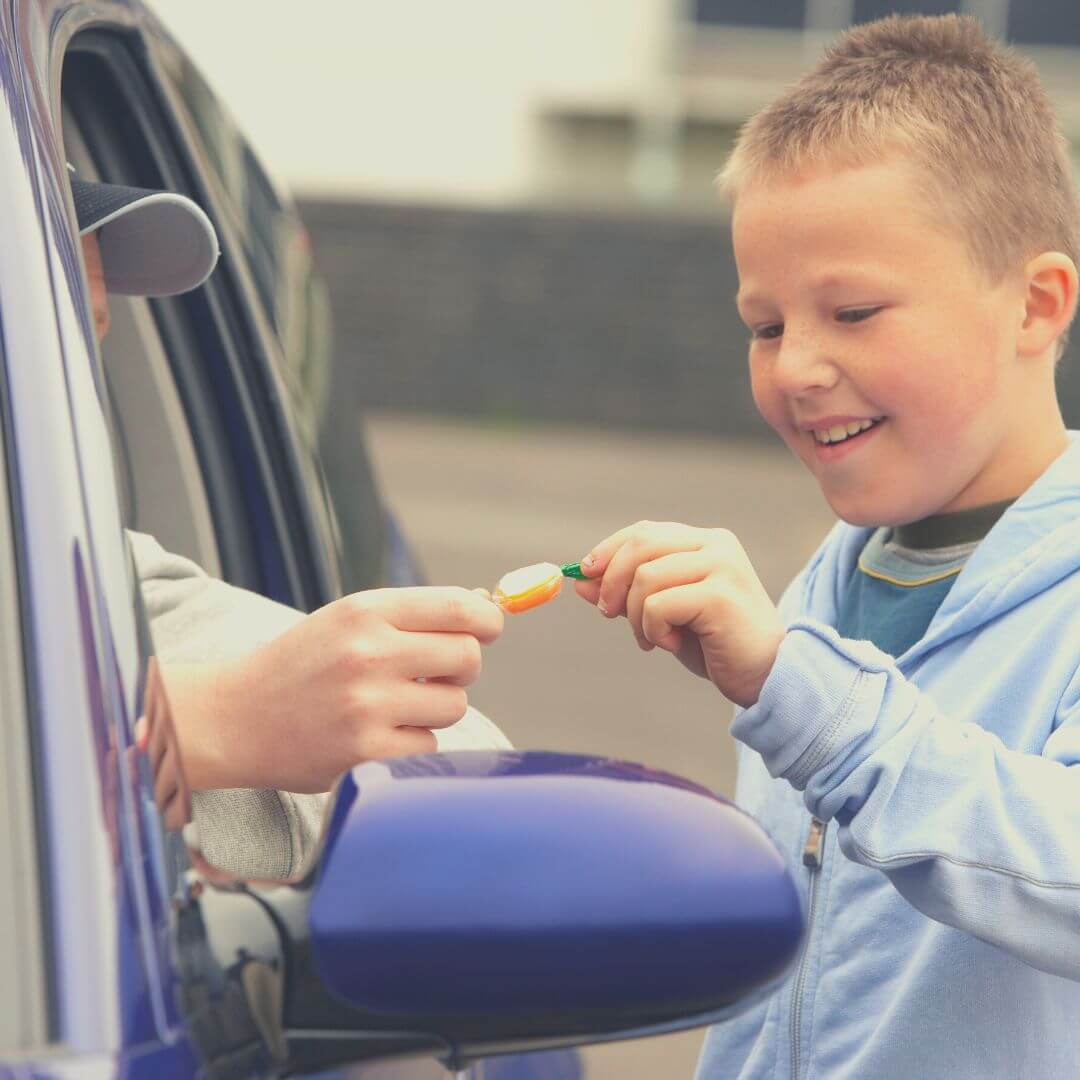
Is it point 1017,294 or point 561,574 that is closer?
point 561,574

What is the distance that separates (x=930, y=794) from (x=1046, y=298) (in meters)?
0.59

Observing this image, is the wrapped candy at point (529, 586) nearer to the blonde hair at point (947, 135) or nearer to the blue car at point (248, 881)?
the blue car at point (248, 881)

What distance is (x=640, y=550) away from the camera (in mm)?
1495

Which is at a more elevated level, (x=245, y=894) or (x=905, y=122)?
(x=905, y=122)

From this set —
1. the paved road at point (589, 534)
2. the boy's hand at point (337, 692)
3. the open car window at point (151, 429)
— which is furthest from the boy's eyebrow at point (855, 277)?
the paved road at point (589, 534)

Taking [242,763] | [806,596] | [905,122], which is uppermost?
[905,122]

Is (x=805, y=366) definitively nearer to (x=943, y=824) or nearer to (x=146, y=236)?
(x=943, y=824)

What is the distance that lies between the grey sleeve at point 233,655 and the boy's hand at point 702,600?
0.67 ft

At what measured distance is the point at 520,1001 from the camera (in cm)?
110

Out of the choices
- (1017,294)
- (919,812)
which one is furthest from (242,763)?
(1017,294)

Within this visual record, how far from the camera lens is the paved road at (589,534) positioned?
6.32 metres

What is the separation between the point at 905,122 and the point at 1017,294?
20cm

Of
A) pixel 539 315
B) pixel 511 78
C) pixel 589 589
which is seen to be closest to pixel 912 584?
pixel 589 589

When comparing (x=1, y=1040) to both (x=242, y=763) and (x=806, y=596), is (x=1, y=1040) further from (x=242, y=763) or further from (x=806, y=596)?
(x=806, y=596)
